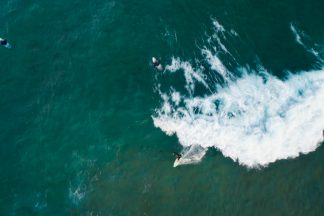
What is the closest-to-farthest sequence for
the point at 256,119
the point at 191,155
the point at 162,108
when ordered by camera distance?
the point at 191,155 < the point at 256,119 < the point at 162,108

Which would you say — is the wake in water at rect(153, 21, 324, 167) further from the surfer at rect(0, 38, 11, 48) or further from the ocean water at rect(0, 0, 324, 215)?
the surfer at rect(0, 38, 11, 48)

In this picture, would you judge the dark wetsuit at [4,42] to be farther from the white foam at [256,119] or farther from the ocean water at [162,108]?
the white foam at [256,119]

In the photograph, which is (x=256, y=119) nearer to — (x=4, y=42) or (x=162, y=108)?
(x=162, y=108)

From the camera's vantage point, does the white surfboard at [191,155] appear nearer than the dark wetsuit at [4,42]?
Yes

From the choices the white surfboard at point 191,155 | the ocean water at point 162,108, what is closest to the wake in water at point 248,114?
the ocean water at point 162,108

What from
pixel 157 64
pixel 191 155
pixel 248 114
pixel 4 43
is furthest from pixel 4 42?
pixel 248 114

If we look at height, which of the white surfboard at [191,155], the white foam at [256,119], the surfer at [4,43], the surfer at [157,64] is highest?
the surfer at [157,64]

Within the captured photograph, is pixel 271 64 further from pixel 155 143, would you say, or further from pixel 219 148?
pixel 155 143
